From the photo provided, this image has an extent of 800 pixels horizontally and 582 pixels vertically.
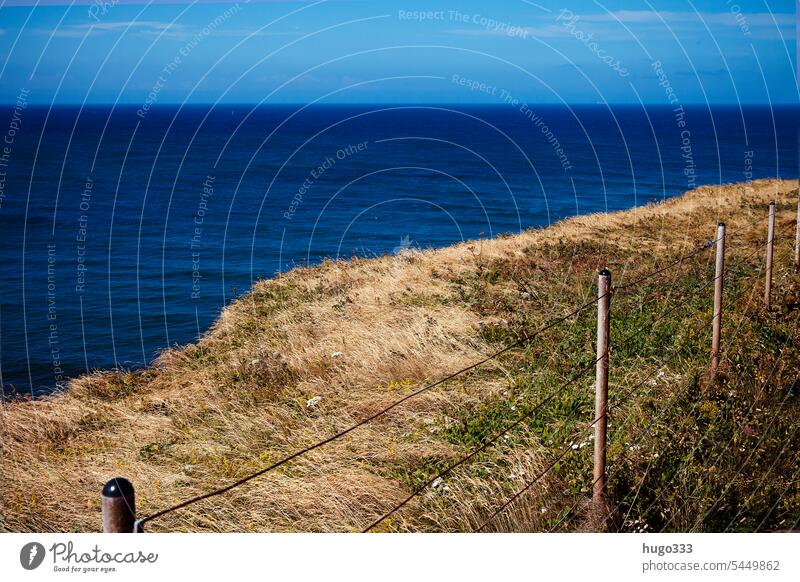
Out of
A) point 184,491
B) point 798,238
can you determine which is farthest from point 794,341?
point 184,491

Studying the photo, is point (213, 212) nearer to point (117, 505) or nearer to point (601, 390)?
point (601, 390)

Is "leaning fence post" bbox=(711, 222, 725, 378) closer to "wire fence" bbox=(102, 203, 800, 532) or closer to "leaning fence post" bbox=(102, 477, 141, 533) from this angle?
"wire fence" bbox=(102, 203, 800, 532)

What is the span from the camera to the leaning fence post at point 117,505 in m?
2.90

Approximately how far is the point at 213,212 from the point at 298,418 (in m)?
40.0

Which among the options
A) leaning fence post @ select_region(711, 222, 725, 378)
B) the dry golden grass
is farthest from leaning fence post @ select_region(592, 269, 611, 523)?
leaning fence post @ select_region(711, 222, 725, 378)

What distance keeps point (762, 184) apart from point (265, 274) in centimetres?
2032

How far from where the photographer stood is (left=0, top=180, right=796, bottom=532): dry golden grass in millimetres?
6055

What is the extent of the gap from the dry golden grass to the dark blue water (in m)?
6.97

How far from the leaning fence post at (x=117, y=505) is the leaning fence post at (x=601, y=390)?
3253 mm

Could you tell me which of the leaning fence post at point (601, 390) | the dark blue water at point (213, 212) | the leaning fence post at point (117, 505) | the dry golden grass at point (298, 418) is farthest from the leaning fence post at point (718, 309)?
the dark blue water at point (213, 212)

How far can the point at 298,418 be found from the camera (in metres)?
8.27

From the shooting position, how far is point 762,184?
29.5 metres

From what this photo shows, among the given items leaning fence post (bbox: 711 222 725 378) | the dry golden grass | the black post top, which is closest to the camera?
the black post top

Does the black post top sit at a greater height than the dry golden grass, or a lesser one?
greater
